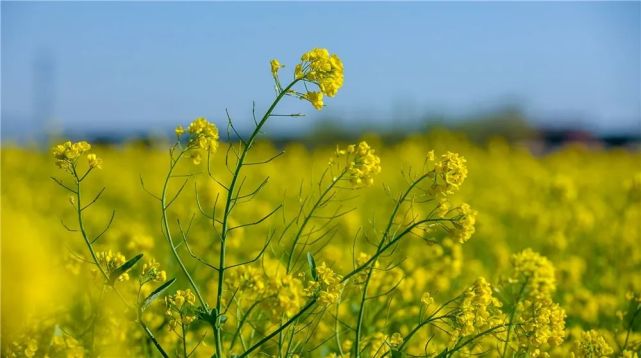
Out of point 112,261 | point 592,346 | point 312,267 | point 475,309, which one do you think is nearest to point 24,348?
point 112,261

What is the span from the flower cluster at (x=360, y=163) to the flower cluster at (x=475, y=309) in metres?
0.40

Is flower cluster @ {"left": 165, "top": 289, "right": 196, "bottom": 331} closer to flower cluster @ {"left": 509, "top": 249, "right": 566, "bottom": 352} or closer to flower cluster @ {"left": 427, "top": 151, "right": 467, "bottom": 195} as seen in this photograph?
flower cluster @ {"left": 427, "top": 151, "right": 467, "bottom": 195}

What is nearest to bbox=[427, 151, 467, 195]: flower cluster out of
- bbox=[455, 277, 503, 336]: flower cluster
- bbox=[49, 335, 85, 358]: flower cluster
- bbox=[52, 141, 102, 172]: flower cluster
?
bbox=[455, 277, 503, 336]: flower cluster

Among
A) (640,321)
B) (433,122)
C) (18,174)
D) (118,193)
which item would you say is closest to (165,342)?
(640,321)

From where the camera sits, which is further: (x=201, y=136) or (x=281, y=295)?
(x=201, y=136)

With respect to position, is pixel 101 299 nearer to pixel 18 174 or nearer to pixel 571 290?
pixel 571 290

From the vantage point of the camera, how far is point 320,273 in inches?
86.4

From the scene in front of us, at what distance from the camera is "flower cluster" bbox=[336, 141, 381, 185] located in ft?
7.69

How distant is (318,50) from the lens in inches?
88.1

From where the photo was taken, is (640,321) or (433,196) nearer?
(433,196)

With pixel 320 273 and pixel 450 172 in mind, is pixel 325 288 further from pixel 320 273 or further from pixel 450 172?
pixel 450 172

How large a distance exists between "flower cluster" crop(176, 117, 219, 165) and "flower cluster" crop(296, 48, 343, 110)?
288 mm

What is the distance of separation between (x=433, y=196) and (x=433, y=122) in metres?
22.4

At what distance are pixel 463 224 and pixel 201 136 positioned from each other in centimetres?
70
